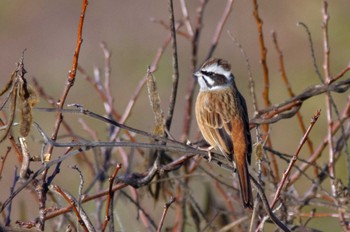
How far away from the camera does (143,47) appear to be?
56.0ft

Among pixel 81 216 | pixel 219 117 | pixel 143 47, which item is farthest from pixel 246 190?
pixel 143 47

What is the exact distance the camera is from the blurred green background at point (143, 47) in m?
14.4

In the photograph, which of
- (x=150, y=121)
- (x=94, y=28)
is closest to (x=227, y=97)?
(x=150, y=121)

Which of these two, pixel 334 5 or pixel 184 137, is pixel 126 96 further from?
pixel 184 137

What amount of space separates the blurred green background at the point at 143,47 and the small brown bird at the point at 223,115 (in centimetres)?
738

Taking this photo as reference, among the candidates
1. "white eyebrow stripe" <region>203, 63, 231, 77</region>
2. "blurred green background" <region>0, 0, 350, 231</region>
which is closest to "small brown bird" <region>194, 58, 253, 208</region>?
"white eyebrow stripe" <region>203, 63, 231, 77</region>

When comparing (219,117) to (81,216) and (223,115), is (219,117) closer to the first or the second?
(223,115)

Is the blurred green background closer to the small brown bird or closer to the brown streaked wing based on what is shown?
the small brown bird

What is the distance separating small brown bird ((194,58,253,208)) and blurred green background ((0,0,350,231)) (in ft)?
24.2

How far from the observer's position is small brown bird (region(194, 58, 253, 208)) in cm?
500

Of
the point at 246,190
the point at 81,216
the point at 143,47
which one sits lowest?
the point at 81,216

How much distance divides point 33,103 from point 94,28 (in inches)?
610

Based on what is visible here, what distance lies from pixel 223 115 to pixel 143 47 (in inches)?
467

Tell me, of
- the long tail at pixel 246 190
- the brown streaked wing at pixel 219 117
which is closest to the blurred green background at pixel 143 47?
the brown streaked wing at pixel 219 117
